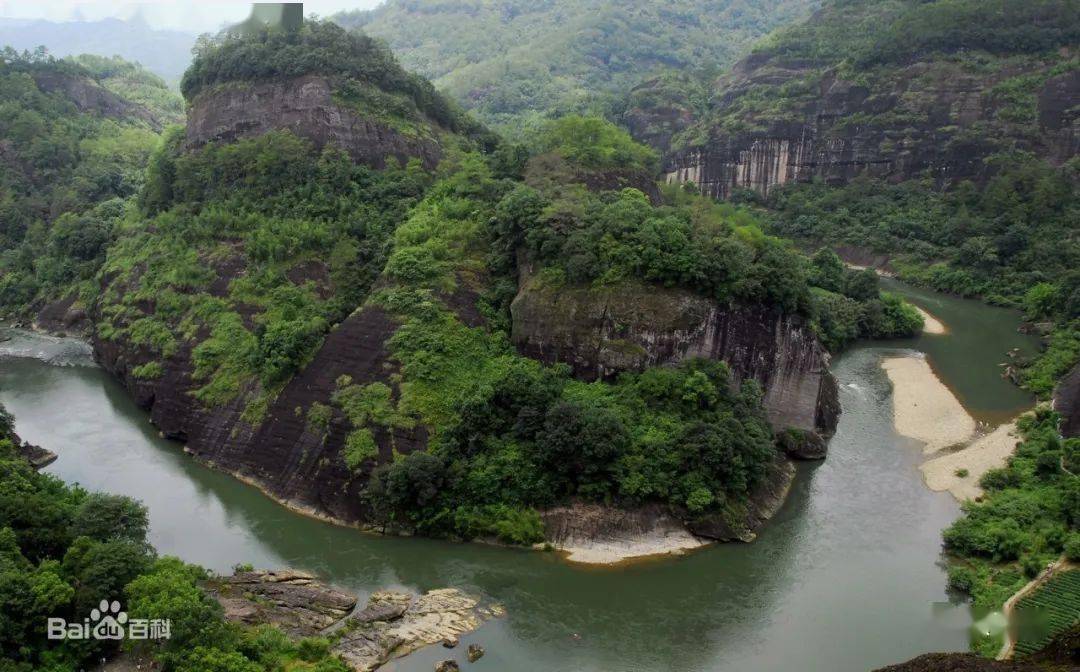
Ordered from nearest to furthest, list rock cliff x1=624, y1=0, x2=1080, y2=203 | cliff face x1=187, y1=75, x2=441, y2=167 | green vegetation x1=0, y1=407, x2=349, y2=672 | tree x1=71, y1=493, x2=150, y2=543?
green vegetation x1=0, y1=407, x2=349, y2=672
tree x1=71, y1=493, x2=150, y2=543
cliff face x1=187, y1=75, x2=441, y2=167
rock cliff x1=624, y1=0, x2=1080, y2=203

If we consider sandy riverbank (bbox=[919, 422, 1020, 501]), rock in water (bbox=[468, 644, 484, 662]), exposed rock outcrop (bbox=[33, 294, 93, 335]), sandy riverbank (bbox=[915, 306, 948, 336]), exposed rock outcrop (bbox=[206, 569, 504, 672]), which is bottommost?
rock in water (bbox=[468, 644, 484, 662])

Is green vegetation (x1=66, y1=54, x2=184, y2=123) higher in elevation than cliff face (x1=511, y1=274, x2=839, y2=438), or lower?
higher

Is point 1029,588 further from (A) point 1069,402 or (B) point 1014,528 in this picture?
(A) point 1069,402

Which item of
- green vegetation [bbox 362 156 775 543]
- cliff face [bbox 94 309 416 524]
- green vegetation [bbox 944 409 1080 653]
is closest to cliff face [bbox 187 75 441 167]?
cliff face [bbox 94 309 416 524]

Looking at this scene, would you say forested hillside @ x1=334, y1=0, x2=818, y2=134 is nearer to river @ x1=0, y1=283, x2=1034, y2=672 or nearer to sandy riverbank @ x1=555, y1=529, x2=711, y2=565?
river @ x1=0, y1=283, x2=1034, y2=672

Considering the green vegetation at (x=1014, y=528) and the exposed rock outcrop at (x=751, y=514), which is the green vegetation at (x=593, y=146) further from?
the green vegetation at (x=1014, y=528)

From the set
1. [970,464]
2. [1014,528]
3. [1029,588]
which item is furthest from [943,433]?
[1029,588]

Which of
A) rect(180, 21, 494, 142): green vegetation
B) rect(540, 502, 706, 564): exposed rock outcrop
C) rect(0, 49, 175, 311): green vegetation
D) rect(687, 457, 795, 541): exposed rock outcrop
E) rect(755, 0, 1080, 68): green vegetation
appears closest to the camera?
rect(540, 502, 706, 564): exposed rock outcrop
